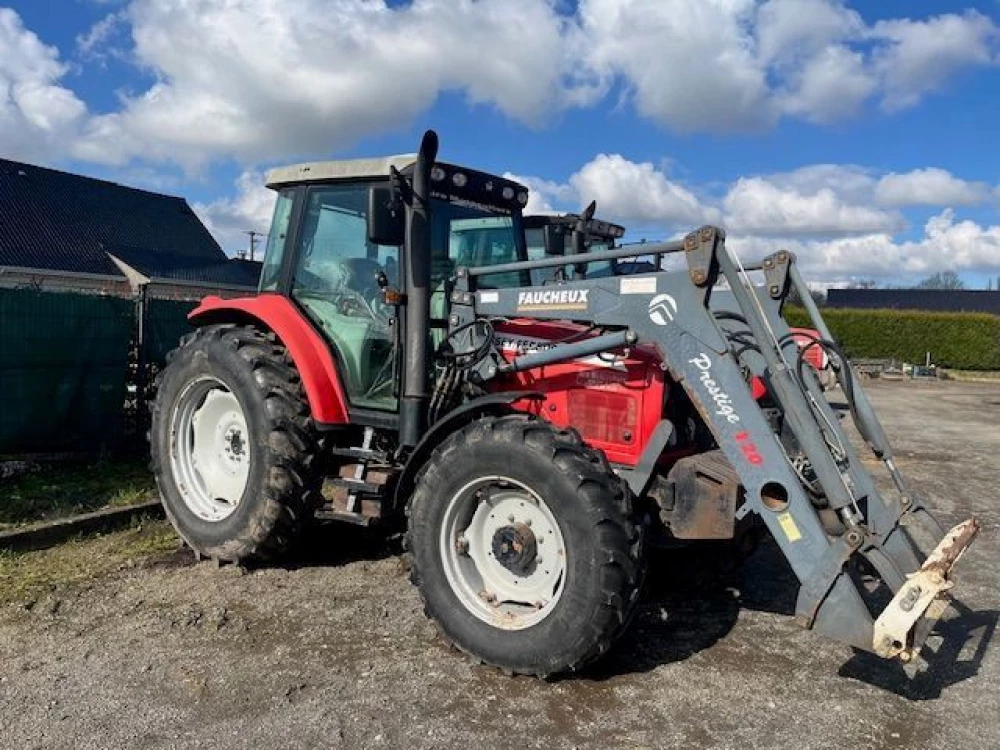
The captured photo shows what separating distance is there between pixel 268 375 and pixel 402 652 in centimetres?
187

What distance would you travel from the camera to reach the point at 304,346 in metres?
5.16

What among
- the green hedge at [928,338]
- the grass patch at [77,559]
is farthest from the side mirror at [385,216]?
the green hedge at [928,338]

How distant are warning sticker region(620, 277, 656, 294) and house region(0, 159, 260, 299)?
2507 centimetres

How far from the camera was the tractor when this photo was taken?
143 inches

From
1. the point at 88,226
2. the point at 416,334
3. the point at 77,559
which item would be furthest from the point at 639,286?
the point at 88,226

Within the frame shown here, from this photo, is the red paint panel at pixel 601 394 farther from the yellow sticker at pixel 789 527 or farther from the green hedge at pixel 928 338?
the green hedge at pixel 928 338

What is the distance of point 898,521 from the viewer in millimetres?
3857

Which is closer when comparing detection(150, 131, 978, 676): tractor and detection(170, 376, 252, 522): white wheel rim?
detection(150, 131, 978, 676): tractor

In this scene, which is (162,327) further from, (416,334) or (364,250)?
(416,334)

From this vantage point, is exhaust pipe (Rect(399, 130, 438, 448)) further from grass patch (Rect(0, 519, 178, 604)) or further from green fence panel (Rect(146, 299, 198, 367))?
green fence panel (Rect(146, 299, 198, 367))

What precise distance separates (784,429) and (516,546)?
1.43 m

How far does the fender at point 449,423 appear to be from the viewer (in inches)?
166

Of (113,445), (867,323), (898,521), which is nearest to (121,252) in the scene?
(113,445)

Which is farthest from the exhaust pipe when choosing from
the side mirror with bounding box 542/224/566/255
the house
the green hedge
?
the green hedge
